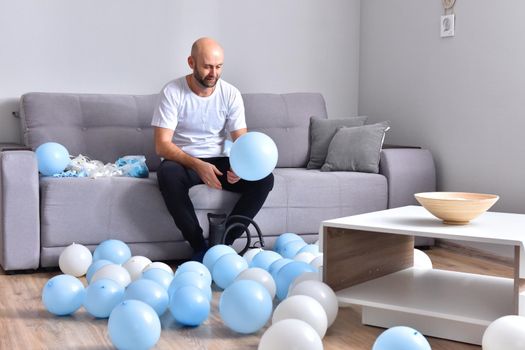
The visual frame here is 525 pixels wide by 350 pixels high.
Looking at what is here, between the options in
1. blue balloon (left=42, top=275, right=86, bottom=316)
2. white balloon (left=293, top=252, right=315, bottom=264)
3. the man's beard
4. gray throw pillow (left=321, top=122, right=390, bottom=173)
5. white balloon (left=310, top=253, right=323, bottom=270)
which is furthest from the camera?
gray throw pillow (left=321, top=122, right=390, bottom=173)

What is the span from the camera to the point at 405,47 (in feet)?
16.2

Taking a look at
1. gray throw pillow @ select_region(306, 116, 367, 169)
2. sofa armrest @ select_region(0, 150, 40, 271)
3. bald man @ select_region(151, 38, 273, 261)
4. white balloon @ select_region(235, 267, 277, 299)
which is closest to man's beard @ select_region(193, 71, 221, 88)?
bald man @ select_region(151, 38, 273, 261)

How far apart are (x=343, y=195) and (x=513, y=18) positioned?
128 centimetres

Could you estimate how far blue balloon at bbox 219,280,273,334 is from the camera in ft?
8.00

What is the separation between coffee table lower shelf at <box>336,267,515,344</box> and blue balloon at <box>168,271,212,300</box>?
497mm

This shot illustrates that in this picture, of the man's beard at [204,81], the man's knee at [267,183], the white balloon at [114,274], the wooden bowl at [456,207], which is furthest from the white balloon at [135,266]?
the wooden bowl at [456,207]

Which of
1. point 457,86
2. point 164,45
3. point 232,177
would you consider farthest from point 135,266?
point 457,86

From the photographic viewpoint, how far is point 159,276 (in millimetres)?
2865

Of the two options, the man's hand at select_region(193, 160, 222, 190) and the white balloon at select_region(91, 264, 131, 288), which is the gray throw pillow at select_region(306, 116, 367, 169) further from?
the white balloon at select_region(91, 264, 131, 288)

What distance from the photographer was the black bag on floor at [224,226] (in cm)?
369

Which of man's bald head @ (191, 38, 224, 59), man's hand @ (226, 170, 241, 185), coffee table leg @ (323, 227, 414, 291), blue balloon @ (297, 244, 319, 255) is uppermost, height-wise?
man's bald head @ (191, 38, 224, 59)

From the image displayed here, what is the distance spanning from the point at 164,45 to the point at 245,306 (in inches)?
111

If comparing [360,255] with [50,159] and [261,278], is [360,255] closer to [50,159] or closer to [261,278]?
[261,278]

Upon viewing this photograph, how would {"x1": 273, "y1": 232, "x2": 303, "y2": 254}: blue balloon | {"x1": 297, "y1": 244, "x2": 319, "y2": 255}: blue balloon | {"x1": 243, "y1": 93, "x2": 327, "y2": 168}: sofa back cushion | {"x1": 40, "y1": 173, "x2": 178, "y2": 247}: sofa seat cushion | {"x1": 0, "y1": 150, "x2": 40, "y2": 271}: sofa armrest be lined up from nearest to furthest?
1. {"x1": 297, "y1": 244, "x2": 319, "y2": 255}: blue balloon
2. {"x1": 0, "y1": 150, "x2": 40, "y2": 271}: sofa armrest
3. {"x1": 40, "y1": 173, "x2": 178, "y2": 247}: sofa seat cushion
4. {"x1": 273, "y1": 232, "x2": 303, "y2": 254}: blue balloon
5. {"x1": 243, "y1": 93, "x2": 327, "y2": 168}: sofa back cushion
